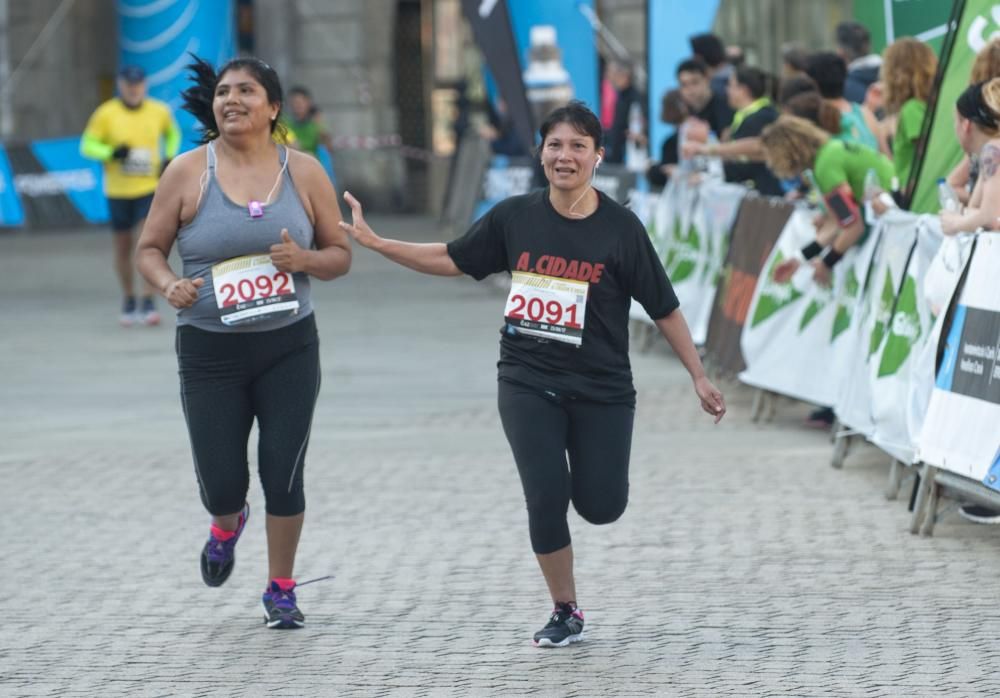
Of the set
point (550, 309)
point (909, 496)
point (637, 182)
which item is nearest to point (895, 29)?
point (909, 496)

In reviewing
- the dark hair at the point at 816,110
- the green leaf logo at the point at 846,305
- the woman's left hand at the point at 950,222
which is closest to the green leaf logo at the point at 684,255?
the dark hair at the point at 816,110

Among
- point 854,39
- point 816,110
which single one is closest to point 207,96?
point 816,110

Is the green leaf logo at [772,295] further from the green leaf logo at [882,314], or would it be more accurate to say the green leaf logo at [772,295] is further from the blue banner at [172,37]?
the blue banner at [172,37]

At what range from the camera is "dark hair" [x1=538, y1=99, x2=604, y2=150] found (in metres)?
6.21

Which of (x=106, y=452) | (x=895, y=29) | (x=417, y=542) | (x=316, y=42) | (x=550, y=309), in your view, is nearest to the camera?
(x=550, y=309)

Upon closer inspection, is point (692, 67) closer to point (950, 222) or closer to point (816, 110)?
point (816, 110)

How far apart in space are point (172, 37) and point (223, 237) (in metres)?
24.4

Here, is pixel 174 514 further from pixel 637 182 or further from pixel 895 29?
pixel 637 182

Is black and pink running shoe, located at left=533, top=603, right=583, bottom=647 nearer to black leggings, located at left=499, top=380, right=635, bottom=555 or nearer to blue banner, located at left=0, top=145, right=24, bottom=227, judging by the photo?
black leggings, located at left=499, top=380, right=635, bottom=555

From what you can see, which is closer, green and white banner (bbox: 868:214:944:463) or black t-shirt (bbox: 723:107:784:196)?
green and white banner (bbox: 868:214:944:463)

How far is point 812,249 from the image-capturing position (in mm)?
10461

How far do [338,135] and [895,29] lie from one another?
2061 cm

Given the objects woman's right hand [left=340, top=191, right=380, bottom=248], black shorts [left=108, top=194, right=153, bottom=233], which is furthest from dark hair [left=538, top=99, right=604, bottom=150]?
black shorts [left=108, top=194, right=153, bottom=233]

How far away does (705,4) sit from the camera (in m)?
17.0
